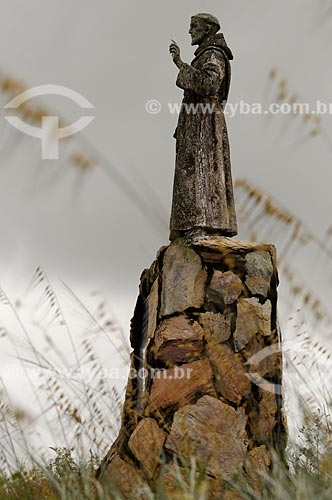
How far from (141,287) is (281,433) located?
6.00ft

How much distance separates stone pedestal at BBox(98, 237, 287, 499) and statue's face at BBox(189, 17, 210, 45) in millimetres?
2073

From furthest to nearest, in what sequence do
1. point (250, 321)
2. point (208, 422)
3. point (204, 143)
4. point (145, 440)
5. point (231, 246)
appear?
1. point (204, 143)
2. point (231, 246)
3. point (250, 321)
4. point (145, 440)
5. point (208, 422)

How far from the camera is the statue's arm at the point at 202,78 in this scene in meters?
7.06

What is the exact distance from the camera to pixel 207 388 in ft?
20.1

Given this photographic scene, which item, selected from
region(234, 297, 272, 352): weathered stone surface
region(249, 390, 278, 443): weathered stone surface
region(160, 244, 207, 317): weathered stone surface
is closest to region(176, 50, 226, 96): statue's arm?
region(160, 244, 207, 317): weathered stone surface

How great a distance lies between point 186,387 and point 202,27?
3.48 m

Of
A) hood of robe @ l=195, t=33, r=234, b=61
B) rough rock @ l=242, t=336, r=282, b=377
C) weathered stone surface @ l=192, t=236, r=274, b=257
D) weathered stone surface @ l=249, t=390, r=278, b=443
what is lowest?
weathered stone surface @ l=249, t=390, r=278, b=443

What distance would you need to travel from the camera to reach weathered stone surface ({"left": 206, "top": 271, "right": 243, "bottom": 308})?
20.9 ft

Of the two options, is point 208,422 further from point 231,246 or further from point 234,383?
point 231,246

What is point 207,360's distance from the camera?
614 cm

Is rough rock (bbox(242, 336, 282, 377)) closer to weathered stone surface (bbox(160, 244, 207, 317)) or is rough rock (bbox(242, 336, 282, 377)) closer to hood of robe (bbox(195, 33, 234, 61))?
weathered stone surface (bbox(160, 244, 207, 317))

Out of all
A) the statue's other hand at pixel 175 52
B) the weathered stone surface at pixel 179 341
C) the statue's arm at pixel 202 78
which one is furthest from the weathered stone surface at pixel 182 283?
the statue's other hand at pixel 175 52

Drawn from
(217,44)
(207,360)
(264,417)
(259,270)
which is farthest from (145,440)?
(217,44)

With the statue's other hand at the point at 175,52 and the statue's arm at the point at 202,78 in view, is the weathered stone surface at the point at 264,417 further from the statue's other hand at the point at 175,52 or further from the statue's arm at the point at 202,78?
the statue's other hand at the point at 175,52
